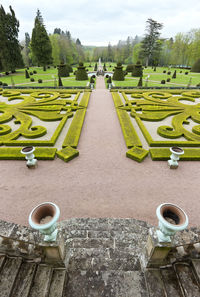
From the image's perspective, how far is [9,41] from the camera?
4525 cm

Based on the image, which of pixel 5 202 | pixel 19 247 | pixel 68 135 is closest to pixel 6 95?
pixel 68 135

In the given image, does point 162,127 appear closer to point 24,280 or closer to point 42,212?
point 42,212

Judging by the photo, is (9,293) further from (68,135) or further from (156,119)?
(156,119)

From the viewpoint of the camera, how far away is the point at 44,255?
12.8ft

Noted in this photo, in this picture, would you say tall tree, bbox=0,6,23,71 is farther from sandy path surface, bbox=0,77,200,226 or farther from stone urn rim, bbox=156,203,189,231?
stone urn rim, bbox=156,203,189,231

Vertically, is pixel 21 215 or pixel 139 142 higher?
pixel 139 142

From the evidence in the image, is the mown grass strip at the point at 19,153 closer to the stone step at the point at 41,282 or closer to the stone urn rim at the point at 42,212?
the stone urn rim at the point at 42,212

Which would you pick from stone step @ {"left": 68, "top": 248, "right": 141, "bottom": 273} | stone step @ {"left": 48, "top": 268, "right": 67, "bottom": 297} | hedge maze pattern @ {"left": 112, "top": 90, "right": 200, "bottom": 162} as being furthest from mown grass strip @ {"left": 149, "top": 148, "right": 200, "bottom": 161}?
stone step @ {"left": 48, "top": 268, "right": 67, "bottom": 297}

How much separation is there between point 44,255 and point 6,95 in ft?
86.0

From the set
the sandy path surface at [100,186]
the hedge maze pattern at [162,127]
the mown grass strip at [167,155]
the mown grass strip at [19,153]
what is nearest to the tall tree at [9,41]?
the hedge maze pattern at [162,127]

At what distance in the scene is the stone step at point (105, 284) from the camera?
364cm

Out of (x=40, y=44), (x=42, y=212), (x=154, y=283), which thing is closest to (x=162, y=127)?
(x=154, y=283)

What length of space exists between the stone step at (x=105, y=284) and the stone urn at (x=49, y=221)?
136 centimetres

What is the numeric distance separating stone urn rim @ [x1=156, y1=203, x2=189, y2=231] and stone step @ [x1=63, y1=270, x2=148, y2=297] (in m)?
1.88
